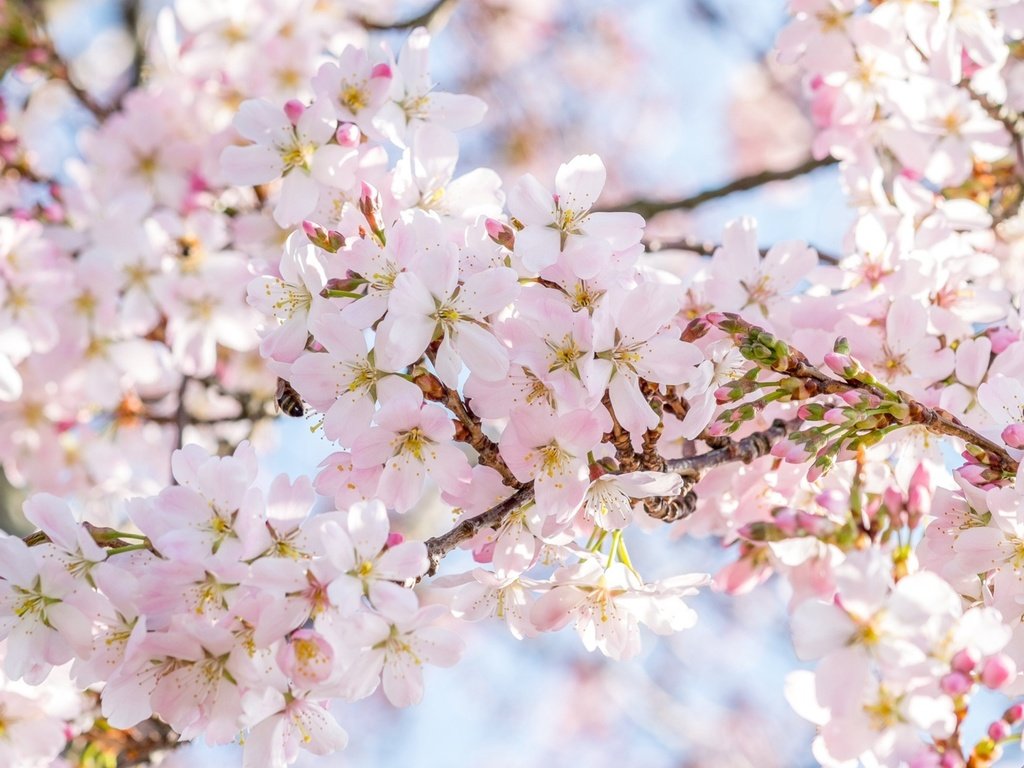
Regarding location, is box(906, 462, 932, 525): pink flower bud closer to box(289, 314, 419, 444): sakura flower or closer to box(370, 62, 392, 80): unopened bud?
box(289, 314, 419, 444): sakura flower

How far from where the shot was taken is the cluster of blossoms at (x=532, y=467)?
43.3 inches

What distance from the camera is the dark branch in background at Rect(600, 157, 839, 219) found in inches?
97.9

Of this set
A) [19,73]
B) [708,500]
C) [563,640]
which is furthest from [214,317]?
[563,640]

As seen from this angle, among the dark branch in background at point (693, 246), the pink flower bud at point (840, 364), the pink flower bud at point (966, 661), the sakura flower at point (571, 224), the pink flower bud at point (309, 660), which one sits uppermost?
the sakura flower at point (571, 224)

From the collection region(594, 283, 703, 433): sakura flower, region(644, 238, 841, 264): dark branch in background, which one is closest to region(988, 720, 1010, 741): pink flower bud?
region(594, 283, 703, 433): sakura flower

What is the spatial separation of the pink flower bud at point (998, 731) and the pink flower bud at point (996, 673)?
0.30ft

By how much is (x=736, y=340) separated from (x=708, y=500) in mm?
434

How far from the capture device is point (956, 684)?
39.7 inches

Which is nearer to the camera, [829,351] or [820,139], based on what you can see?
[829,351]

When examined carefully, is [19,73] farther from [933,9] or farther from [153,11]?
[933,9]

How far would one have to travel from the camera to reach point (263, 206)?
2.60 m

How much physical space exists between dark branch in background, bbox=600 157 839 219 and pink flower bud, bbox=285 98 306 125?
1076 mm

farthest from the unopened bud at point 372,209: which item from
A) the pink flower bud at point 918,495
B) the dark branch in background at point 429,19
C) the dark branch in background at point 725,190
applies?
the dark branch in background at point 429,19

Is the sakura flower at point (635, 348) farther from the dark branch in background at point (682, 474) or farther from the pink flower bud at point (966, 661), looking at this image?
the pink flower bud at point (966, 661)
